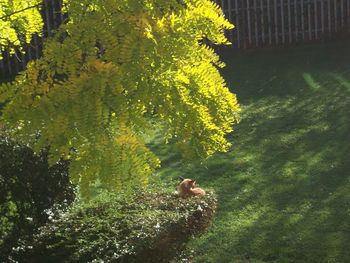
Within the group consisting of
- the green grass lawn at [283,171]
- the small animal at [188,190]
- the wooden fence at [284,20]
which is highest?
the wooden fence at [284,20]

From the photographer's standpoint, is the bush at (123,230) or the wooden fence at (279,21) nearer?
the bush at (123,230)

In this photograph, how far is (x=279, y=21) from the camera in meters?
13.7

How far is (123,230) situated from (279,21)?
9459mm

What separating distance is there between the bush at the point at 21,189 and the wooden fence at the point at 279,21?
7920 millimetres

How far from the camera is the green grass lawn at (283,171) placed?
5188 millimetres

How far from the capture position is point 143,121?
3.28m

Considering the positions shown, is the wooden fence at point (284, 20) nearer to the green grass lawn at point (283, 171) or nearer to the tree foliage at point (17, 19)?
the green grass lawn at point (283, 171)

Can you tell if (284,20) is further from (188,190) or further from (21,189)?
(21,189)

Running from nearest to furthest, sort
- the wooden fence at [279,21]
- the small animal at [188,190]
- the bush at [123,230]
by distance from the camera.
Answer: the bush at [123,230] < the small animal at [188,190] < the wooden fence at [279,21]

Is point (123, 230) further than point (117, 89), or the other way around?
point (123, 230)

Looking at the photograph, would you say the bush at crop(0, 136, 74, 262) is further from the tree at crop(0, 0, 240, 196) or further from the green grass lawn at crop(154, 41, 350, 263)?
the tree at crop(0, 0, 240, 196)

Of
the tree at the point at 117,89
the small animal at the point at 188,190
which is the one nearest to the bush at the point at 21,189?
the small animal at the point at 188,190

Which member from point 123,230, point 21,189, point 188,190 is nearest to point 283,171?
point 188,190

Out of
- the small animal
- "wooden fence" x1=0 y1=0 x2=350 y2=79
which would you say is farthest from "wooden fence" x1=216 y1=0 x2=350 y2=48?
the small animal
